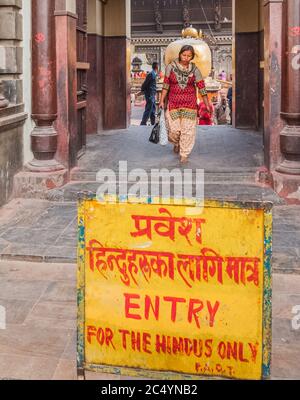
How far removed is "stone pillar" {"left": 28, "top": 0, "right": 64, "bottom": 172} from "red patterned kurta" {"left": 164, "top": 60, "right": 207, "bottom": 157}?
166 cm

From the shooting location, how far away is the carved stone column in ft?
21.2

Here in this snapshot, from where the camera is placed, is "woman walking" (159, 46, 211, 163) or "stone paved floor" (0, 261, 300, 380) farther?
"woman walking" (159, 46, 211, 163)

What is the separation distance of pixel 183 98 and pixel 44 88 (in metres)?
1.95

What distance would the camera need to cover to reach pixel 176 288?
2633mm

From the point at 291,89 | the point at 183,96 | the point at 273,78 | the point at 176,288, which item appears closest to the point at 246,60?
the point at 183,96

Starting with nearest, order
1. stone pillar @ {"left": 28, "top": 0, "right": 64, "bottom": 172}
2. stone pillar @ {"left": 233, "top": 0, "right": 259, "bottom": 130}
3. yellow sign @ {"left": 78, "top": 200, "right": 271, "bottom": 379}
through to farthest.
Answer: yellow sign @ {"left": 78, "top": 200, "right": 271, "bottom": 379}
stone pillar @ {"left": 28, "top": 0, "right": 64, "bottom": 172}
stone pillar @ {"left": 233, "top": 0, "right": 259, "bottom": 130}

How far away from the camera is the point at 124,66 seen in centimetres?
1229

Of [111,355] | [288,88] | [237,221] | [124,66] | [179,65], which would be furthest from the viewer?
[124,66]

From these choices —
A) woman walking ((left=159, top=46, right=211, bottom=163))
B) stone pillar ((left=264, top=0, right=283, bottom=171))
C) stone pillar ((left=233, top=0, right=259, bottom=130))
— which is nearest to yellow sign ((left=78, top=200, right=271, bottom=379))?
stone pillar ((left=264, top=0, right=283, bottom=171))

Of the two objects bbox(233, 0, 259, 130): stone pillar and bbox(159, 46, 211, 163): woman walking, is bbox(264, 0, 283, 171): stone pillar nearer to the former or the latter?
bbox(159, 46, 211, 163): woman walking

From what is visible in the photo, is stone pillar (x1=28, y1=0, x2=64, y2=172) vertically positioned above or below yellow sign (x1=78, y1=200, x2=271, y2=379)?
above

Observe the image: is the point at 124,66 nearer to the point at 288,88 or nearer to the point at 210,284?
the point at 288,88

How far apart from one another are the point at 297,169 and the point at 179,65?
7.45 feet

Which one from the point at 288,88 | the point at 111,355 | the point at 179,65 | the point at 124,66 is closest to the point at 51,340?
the point at 111,355
